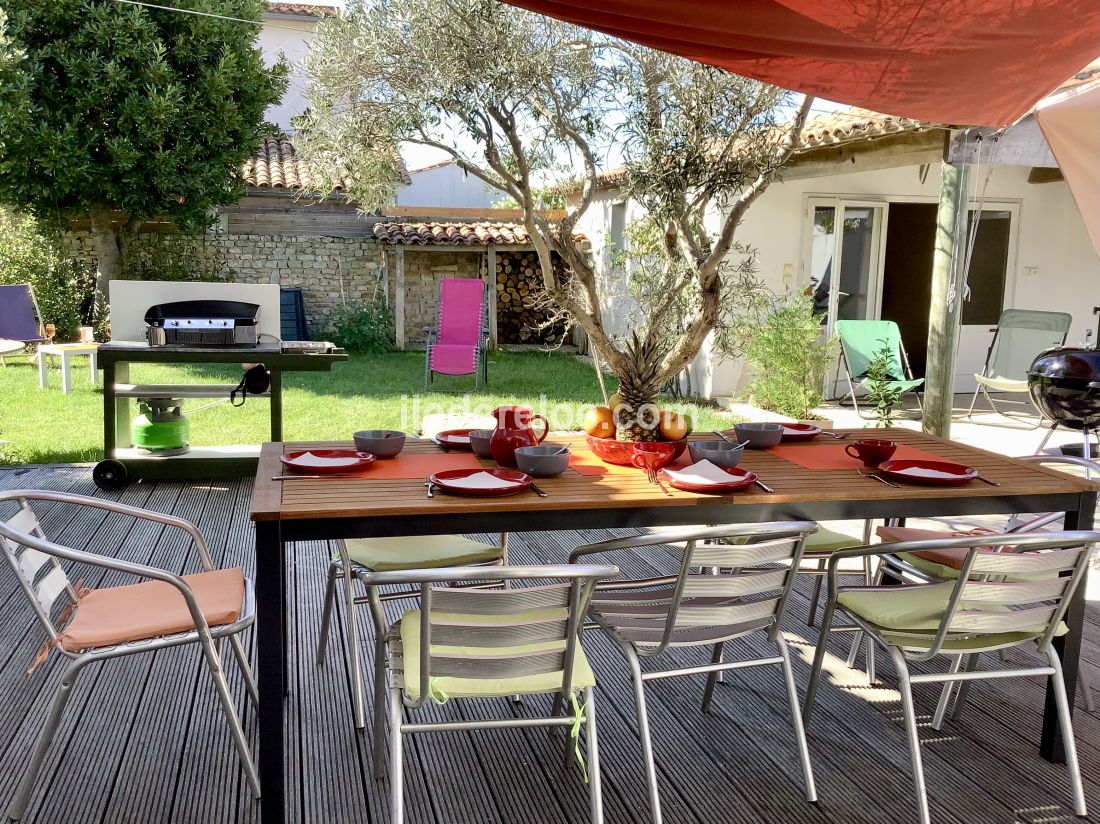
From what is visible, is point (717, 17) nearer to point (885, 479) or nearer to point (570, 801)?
point (885, 479)

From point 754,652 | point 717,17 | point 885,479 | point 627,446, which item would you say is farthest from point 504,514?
point 717,17

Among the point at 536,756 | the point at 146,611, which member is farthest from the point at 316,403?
the point at 536,756

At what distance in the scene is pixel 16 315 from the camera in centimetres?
917

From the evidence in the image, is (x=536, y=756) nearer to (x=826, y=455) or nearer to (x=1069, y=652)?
(x=826, y=455)

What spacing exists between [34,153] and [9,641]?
885cm

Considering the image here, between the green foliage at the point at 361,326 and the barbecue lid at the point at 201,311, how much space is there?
698cm

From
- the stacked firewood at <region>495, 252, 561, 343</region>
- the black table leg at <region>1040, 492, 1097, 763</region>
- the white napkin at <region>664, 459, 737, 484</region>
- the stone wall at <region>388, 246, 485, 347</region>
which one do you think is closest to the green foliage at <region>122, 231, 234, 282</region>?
the stone wall at <region>388, 246, 485, 347</region>

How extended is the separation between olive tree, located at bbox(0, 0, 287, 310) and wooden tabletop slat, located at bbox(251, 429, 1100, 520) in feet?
30.2

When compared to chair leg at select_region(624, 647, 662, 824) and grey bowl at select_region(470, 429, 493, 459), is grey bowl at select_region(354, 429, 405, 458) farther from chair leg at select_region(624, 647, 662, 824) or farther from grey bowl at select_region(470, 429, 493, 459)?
chair leg at select_region(624, 647, 662, 824)

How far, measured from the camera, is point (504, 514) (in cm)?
236

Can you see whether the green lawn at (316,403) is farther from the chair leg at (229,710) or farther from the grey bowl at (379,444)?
the chair leg at (229,710)

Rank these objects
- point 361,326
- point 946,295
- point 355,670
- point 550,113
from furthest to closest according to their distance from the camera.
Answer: point 361,326
point 946,295
point 550,113
point 355,670

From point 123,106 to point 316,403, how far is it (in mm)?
4648

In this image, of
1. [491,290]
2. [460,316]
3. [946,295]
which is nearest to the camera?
[946,295]
